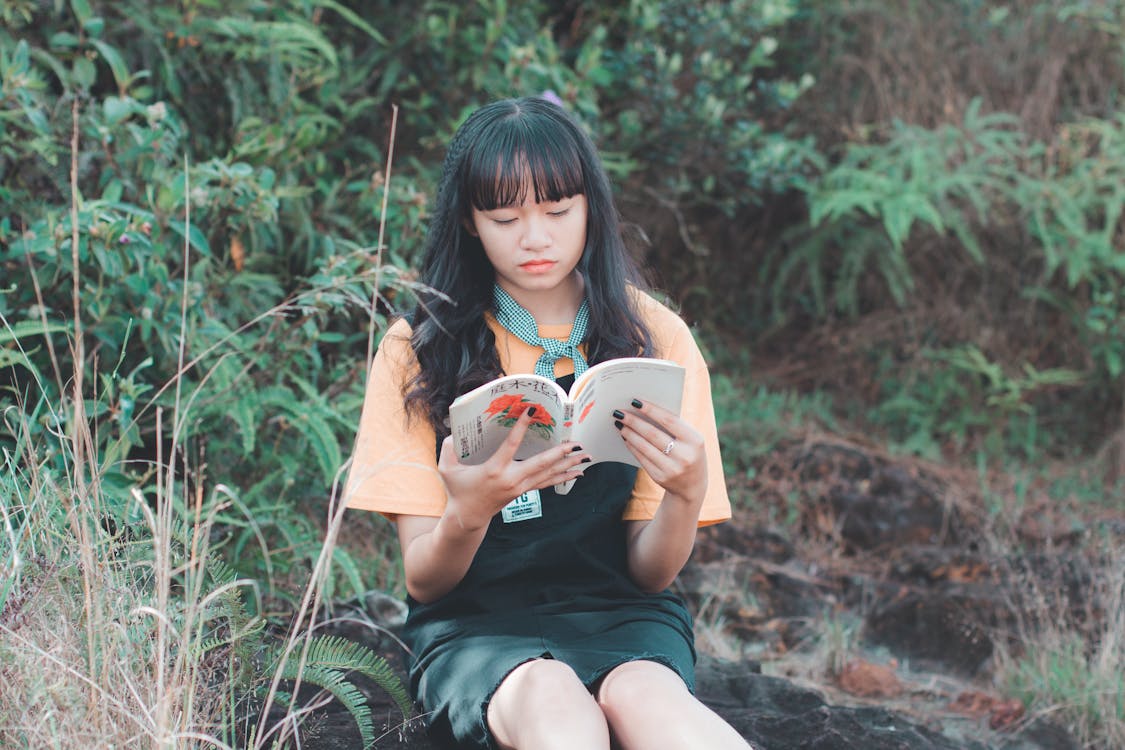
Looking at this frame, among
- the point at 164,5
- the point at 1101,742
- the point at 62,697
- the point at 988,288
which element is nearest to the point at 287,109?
the point at 164,5

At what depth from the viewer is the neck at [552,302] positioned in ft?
8.96

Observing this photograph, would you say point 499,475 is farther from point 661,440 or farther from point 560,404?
point 661,440

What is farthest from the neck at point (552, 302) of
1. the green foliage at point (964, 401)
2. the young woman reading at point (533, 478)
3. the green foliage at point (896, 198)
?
the green foliage at point (964, 401)

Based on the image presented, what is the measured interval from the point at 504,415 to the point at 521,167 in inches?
22.1

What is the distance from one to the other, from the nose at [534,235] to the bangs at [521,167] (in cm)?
4

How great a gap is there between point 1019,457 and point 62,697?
5493 mm

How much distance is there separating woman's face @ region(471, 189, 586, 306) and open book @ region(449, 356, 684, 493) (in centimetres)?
36

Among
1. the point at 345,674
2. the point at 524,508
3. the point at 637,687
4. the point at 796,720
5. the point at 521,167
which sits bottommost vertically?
the point at 796,720

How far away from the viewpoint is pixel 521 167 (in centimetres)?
248

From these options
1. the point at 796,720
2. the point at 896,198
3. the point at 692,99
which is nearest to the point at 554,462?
the point at 796,720

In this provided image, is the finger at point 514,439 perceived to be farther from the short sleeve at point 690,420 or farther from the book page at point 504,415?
the short sleeve at point 690,420

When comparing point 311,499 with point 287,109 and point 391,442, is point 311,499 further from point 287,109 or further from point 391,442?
point 391,442

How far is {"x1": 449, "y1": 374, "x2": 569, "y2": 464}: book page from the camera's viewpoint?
211 cm

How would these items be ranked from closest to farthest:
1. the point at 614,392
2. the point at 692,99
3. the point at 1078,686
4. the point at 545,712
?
1. the point at 545,712
2. the point at 614,392
3. the point at 1078,686
4. the point at 692,99
